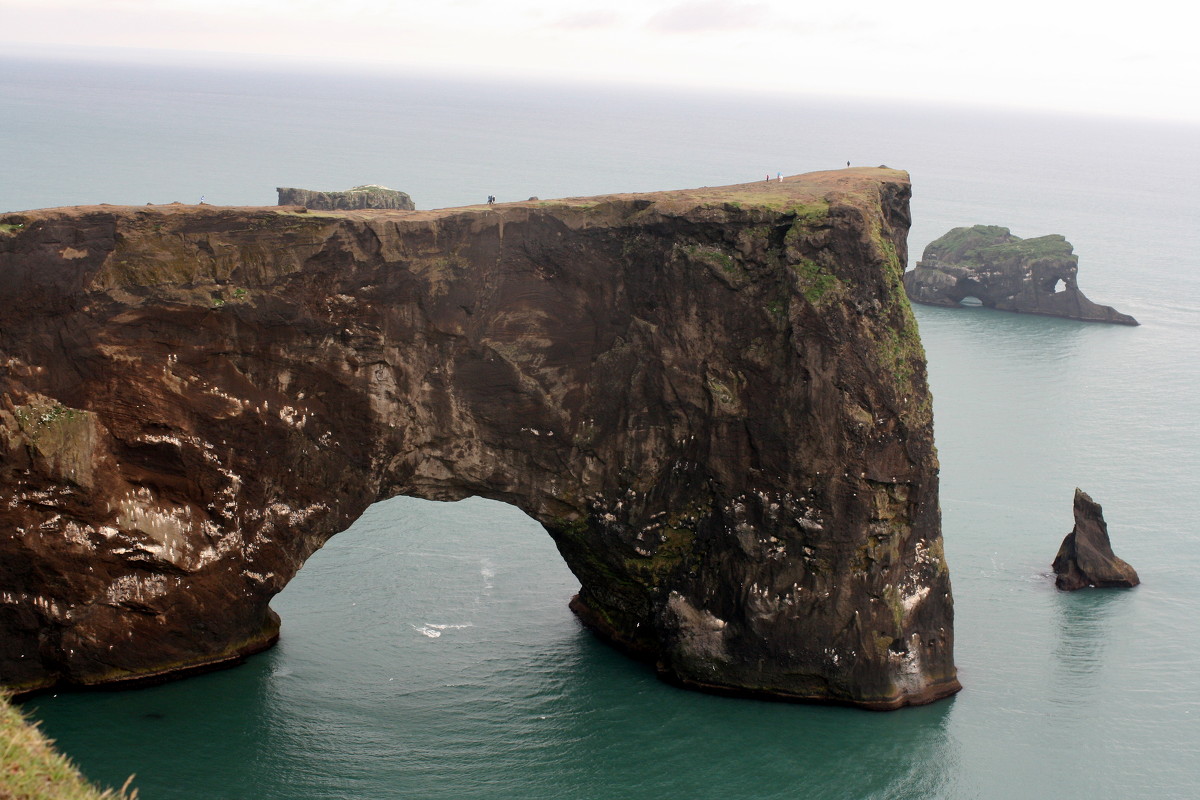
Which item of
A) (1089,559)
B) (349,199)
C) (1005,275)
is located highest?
(349,199)

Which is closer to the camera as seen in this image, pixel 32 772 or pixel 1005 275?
pixel 32 772

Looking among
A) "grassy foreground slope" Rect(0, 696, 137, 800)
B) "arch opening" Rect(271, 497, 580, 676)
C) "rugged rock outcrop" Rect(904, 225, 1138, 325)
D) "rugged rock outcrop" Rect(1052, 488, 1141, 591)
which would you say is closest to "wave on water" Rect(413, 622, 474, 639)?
"arch opening" Rect(271, 497, 580, 676)

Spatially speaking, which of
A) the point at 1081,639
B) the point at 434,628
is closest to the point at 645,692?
the point at 434,628

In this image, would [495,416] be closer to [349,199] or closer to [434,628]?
[434,628]

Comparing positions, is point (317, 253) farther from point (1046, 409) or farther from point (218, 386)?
point (1046, 409)

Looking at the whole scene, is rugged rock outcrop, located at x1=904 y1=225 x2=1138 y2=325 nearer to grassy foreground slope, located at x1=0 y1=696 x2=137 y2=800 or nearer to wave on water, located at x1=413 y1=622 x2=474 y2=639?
wave on water, located at x1=413 y1=622 x2=474 y2=639

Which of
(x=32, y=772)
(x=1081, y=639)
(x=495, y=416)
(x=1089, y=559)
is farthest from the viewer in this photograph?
(x=1089, y=559)

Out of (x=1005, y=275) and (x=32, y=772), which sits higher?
(x=1005, y=275)
